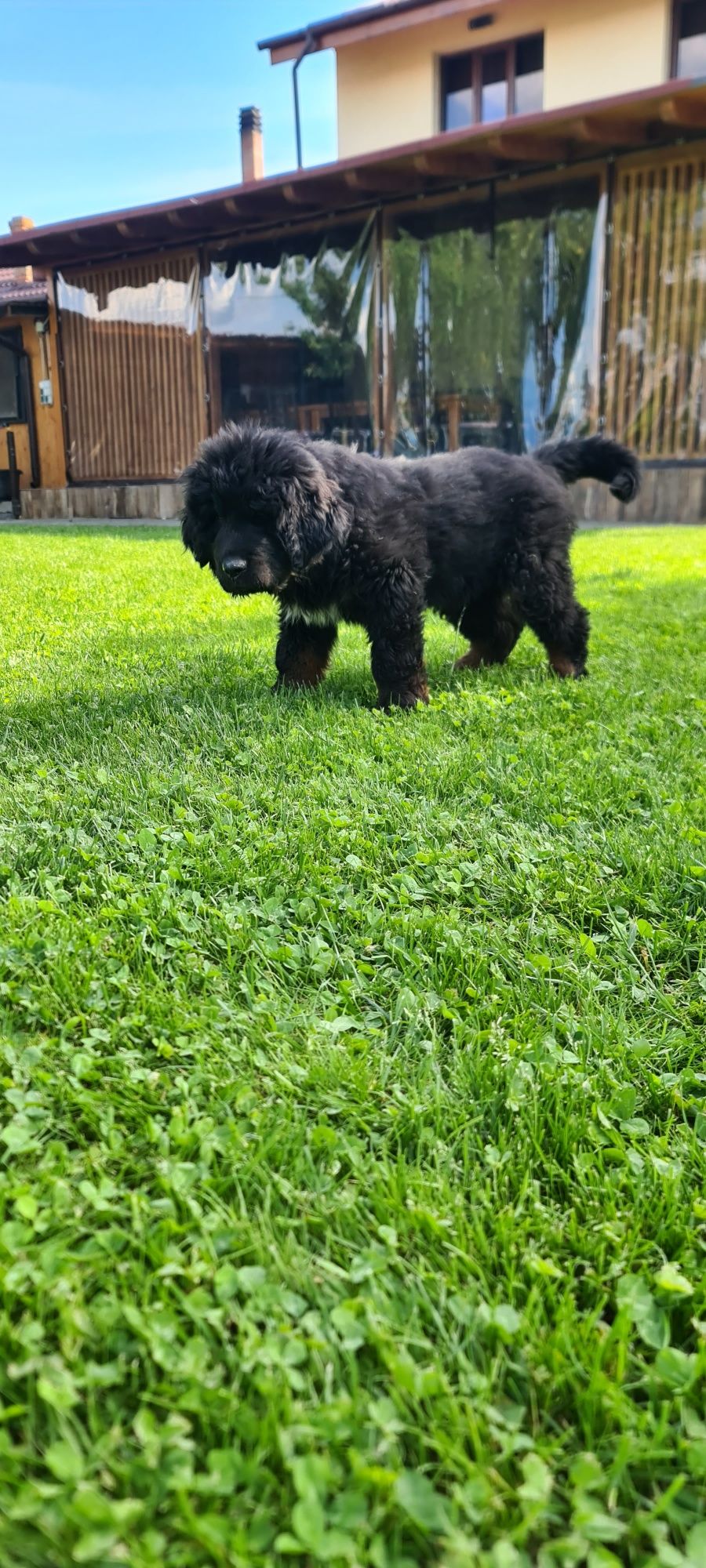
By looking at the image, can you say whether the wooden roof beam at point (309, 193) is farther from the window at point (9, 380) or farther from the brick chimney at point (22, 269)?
the brick chimney at point (22, 269)

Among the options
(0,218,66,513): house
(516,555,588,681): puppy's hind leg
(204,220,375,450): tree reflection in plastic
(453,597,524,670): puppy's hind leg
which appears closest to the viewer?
(516,555,588,681): puppy's hind leg

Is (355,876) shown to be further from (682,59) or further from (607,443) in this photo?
(682,59)

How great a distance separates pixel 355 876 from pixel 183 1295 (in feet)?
4.68

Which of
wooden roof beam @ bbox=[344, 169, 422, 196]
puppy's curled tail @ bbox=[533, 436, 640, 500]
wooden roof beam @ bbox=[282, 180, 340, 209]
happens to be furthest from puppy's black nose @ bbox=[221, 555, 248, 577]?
wooden roof beam @ bbox=[282, 180, 340, 209]

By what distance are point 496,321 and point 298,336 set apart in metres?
3.19

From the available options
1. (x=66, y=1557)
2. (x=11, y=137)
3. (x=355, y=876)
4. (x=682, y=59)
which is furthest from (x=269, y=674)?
(x=11, y=137)

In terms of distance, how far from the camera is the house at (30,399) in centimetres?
1881

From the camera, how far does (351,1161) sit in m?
1.63

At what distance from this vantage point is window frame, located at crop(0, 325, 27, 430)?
782 inches

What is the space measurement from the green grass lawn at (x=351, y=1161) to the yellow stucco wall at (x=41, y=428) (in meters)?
17.4

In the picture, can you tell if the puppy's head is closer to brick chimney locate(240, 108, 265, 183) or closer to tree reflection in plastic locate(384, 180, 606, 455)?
tree reflection in plastic locate(384, 180, 606, 455)

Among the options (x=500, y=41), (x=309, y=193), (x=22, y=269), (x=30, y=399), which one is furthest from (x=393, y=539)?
(x=22, y=269)

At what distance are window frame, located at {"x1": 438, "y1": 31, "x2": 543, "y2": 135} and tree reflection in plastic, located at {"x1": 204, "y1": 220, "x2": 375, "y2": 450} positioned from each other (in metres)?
4.56

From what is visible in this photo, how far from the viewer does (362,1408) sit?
3.97 ft
